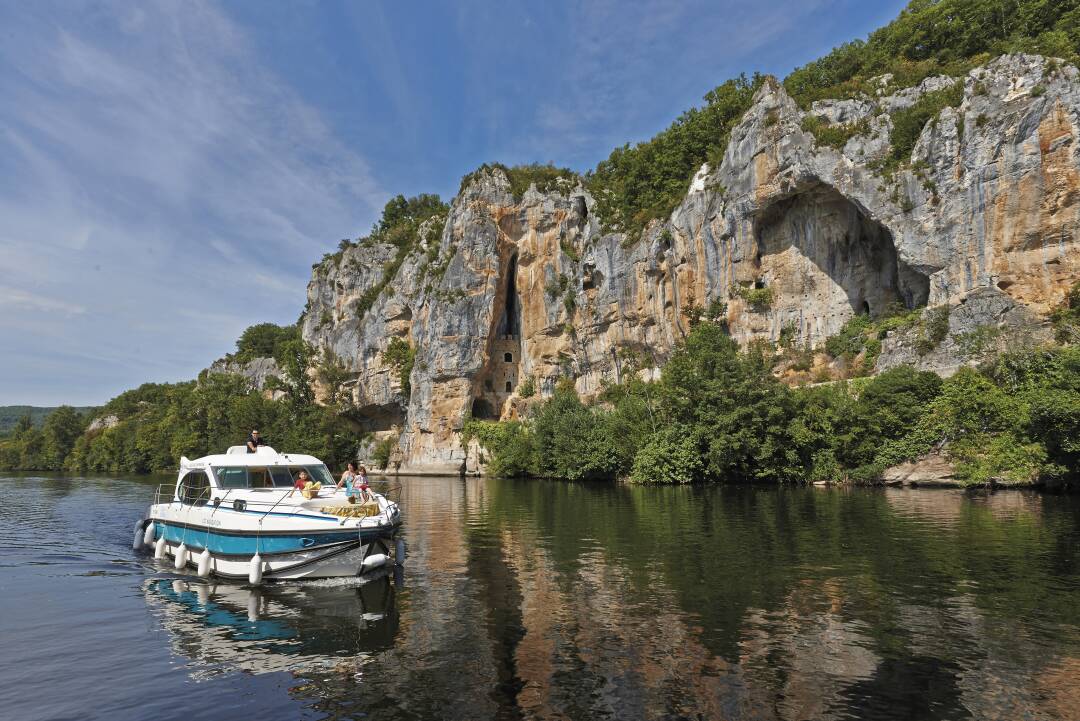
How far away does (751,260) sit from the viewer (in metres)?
50.6

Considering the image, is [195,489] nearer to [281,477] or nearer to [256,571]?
[281,477]

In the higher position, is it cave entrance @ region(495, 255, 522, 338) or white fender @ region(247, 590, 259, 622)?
cave entrance @ region(495, 255, 522, 338)

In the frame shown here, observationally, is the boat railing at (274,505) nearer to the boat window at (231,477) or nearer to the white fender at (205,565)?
the boat window at (231,477)

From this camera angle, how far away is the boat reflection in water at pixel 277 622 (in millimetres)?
9141

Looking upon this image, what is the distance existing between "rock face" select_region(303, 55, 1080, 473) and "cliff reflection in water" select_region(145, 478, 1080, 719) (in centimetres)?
2440

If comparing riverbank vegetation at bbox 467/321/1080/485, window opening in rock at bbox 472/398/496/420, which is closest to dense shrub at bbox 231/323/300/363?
window opening in rock at bbox 472/398/496/420

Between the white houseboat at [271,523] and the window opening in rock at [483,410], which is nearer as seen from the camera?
the white houseboat at [271,523]

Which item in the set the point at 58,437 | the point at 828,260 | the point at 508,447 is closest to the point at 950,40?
the point at 828,260

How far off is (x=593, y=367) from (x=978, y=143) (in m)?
36.3

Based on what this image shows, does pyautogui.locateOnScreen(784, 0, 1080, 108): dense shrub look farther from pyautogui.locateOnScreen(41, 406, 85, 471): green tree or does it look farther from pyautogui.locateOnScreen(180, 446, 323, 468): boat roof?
pyautogui.locateOnScreen(41, 406, 85, 471): green tree

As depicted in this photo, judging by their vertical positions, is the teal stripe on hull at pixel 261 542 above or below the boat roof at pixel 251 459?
below

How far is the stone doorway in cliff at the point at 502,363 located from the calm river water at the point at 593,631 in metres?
53.5

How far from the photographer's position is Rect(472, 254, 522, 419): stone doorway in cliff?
7194 centimetres

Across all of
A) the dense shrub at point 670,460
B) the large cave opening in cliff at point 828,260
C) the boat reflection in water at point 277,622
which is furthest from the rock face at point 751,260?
the boat reflection in water at point 277,622
